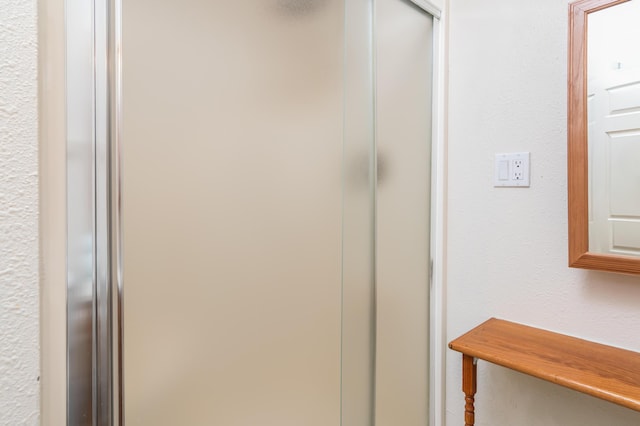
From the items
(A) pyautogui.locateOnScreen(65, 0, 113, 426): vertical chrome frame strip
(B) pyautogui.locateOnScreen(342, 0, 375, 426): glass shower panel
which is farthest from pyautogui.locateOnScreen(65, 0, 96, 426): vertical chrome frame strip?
(B) pyautogui.locateOnScreen(342, 0, 375, 426): glass shower panel

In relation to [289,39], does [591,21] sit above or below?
above

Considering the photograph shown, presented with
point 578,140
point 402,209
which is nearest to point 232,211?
point 402,209

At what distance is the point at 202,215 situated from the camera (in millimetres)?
771

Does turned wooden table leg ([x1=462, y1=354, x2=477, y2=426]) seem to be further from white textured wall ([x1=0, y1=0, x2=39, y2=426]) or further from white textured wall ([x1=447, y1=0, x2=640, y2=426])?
white textured wall ([x1=0, y1=0, x2=39, y2=426])

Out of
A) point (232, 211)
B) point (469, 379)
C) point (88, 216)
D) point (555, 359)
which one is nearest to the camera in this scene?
point (88, 216)

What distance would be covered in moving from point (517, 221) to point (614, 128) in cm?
38

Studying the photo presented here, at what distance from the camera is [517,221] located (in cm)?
125

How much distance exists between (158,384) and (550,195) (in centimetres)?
123

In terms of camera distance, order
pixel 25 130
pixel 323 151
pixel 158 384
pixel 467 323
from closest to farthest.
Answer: pixel 25 130, pixel 158 384, pixel 323 151, pixel 467 323

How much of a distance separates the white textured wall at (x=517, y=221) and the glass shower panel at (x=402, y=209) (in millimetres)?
120

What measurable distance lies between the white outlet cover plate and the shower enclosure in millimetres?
263

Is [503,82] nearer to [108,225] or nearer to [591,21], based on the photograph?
[591,21]

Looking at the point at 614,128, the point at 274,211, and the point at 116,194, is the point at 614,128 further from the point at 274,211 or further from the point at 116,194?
the point at 116,194

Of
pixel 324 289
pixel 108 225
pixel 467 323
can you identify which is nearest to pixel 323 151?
pixel 324 289
